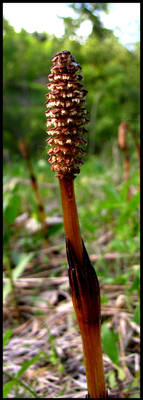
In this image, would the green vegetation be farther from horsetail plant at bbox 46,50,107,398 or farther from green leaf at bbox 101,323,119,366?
horsetail plant at bbox 46,50,107,398

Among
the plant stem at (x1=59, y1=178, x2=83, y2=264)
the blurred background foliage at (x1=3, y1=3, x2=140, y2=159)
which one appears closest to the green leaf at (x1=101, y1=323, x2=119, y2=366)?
the plant stem at (x1=59, y1=178, x2=83, y2=264)

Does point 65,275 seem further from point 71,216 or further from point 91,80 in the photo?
point 91,80

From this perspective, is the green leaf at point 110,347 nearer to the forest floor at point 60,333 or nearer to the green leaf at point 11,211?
the forest floor at point 60,333

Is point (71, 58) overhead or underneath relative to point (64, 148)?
overhead

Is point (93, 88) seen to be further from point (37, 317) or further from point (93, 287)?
point (93, 287)

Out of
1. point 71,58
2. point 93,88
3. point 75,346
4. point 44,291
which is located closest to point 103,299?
point 75,346

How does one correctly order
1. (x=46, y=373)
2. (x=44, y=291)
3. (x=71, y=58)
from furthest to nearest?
(x=44, y=291) → (x=46, y=373) → (x=71, y=58)

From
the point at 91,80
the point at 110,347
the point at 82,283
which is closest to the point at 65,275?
the point at 110,347

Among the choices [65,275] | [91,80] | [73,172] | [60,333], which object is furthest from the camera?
[91,80]
